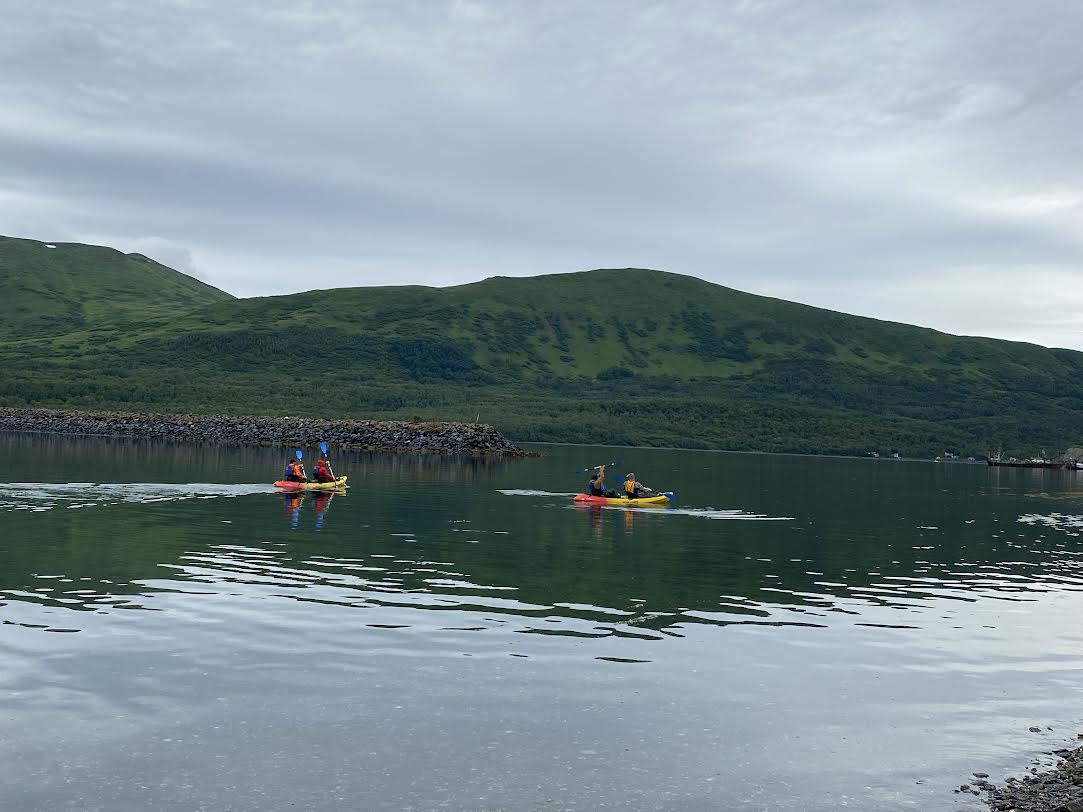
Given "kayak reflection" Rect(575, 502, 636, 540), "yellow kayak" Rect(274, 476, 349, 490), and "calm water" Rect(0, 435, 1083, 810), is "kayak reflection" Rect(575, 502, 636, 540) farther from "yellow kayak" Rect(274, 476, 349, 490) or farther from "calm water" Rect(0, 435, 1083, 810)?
"yellow kayak" Rect(274, 476, 349, 490)

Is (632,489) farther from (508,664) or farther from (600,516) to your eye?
(508,664)

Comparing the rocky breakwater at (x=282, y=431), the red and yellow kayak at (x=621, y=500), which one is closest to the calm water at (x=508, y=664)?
the red and yellow kayak at (x=621, y=500)

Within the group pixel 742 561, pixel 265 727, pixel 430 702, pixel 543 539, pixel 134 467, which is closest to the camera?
pixel 265 727

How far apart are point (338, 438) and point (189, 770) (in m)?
137

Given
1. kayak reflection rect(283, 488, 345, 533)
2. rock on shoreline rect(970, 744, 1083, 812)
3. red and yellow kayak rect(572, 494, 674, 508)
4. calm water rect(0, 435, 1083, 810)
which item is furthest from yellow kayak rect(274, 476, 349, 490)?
rock on shoreline rect(970, 744, 1083, 812)

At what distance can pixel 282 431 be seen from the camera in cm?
15262

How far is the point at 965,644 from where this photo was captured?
28.5 metres

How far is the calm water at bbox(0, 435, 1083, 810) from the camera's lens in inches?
632

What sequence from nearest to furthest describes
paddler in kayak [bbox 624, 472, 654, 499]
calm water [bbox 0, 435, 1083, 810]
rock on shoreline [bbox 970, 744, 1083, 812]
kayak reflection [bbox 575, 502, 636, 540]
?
rock on shoreline [bbox 970, 744, 1083, 812] < calm water [bbox 0, 435, 1083, 810] < kayak reflection [bbox 575, 502, 636, 540] < paddler in kayak [bbox 624, 472, 654, 499]

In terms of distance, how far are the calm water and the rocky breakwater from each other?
91920 millimetres

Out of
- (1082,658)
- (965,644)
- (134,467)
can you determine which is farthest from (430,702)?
(134,467)

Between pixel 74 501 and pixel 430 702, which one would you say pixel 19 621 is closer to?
pixel 430 702

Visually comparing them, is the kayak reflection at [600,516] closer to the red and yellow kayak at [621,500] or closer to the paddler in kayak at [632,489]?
the red and yellow kayak at [621,500]

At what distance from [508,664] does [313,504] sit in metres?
41.5
